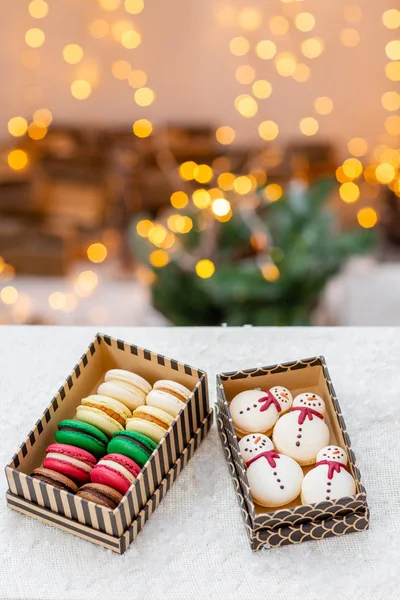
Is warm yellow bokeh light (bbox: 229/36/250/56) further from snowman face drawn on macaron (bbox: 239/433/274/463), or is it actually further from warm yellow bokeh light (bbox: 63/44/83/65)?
snowman face drawn on macaron (bbox: 239/433/274/463)

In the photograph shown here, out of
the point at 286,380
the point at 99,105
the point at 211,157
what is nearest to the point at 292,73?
the point at 211,157

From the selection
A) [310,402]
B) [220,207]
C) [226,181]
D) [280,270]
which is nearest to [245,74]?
[226,181]

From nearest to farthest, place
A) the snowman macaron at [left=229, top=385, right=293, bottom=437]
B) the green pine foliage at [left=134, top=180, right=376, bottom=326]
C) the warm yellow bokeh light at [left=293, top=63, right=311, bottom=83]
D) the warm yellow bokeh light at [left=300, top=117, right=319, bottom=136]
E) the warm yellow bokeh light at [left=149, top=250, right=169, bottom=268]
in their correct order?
the snowman macaron at [left=229, top=385, right=293, bottom=437]
the green pine foliage at [left=134, top=180, right=376, bottom=326]
the warm yellow bokeh light at [left=149, top=250, right=169, bottom=268]
the warm yellow bokeh light at [left=293, top=63, right=311, bottom=83]
the warm yellow bokeh light at [left=300, top=117, right=319, bottom=136]

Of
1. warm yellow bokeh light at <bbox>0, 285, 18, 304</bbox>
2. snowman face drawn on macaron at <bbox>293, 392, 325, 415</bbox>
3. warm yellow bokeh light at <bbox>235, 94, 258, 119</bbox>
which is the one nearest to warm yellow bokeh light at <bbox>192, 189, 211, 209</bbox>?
warm yellow bokeh light at <bbox>235, 94, 258, 119</bbox>

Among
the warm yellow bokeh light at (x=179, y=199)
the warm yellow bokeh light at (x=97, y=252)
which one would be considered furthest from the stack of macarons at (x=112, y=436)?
the warm yellow bokeh light at (x=97, y=252)

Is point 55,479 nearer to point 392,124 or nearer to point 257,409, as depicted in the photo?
point 257,409

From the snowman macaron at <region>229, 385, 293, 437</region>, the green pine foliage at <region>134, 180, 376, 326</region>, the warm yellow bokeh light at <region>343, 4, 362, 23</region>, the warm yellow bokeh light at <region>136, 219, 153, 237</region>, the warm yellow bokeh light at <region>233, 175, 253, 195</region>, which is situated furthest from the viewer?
the warm yellow bokeh light at <region>343, 4, 362, 23</region>
